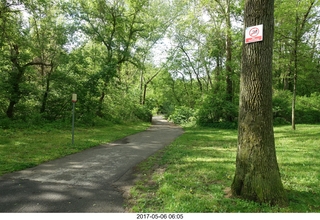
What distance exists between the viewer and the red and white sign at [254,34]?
10.3 ft

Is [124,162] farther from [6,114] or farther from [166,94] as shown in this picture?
[166,94]

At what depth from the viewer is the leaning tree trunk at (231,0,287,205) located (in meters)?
3.14

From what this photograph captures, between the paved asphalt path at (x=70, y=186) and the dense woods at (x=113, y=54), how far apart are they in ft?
25.7

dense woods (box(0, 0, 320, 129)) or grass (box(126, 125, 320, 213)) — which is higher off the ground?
dense woods (box(0, 0, 320, 129))

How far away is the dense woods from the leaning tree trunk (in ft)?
34.1

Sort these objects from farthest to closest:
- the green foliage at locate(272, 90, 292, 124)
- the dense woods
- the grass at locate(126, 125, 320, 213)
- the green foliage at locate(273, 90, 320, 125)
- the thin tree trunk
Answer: the green foliage at locate(273, 90, 320, 125) < the green foliage at locate(272, 90, 292, 124) < the thin tree trunk < the dense woods < the grass at locate(126, 125, 320, 213)

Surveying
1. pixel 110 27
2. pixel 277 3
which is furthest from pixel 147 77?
pixel 277 3

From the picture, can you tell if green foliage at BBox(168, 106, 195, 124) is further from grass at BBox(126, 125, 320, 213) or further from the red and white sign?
the red and white sign

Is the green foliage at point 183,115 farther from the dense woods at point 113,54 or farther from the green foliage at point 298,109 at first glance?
the green foliage at point 298,109

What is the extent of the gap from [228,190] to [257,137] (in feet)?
3.95

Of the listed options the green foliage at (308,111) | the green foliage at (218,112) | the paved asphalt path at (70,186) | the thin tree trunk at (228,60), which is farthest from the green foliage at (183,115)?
the paved asphalt path at (70,186)
